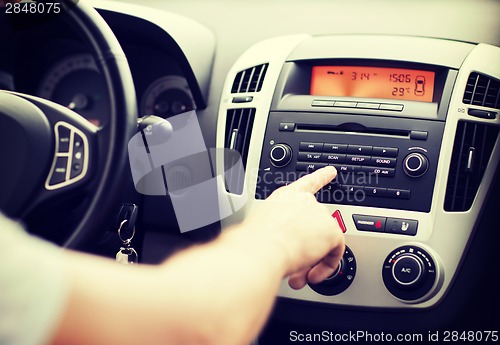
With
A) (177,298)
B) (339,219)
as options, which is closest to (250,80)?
(339,219)

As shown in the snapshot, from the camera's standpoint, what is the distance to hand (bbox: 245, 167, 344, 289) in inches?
24.2

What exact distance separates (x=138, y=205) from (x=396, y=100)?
569 millimetres

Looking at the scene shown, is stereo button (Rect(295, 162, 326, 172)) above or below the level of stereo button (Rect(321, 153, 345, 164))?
below

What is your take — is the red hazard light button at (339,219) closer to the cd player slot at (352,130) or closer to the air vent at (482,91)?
the cd player slot at (352,130)

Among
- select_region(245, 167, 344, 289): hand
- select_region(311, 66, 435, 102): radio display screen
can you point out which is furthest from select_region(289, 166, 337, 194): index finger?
select_region(311, 66, 435, 102): radio display screen

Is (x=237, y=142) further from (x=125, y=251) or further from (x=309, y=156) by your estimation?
(x=125, y=251)

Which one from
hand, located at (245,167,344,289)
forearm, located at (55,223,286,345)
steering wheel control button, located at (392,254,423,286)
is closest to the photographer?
forearm, located at (55,223,286,345)

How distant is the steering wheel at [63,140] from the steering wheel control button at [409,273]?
52cm

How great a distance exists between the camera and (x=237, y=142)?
3.69ft

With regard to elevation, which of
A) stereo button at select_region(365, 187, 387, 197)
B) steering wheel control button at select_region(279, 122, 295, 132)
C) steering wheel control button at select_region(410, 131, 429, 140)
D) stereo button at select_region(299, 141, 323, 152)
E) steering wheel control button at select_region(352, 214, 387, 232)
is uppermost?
steering wheel control button at select_region(410, 131, 429, 140)

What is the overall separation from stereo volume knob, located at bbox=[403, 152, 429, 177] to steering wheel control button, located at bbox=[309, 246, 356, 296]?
178mm

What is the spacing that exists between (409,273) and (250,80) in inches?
19.5

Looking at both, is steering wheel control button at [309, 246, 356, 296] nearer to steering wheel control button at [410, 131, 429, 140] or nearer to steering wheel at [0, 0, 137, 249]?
steering wheel control button at [410, 131, 429, 140]

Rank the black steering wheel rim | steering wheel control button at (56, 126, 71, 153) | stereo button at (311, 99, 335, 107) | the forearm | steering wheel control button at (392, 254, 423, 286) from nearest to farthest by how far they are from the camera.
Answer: the forearm, the black steering wheel rim, steering wheel control button at (56, 126, 71, 153), steering wheel control button at (392, 254, 423, 286), stereo button at (311, 99, 335, 107)
